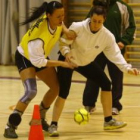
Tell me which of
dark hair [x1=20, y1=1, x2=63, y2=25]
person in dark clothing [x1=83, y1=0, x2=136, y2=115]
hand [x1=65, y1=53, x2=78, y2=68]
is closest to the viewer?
dark hair [x1=20, y1=1, x2=63, y2=25]

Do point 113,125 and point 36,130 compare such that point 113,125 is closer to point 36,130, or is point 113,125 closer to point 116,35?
point 36,130

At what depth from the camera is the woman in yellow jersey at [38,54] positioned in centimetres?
476

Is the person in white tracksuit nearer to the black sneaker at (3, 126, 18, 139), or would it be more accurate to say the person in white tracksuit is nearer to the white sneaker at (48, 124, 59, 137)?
the white sneaker at (48, 124, 59, 137)

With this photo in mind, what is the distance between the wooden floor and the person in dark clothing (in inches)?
7.8

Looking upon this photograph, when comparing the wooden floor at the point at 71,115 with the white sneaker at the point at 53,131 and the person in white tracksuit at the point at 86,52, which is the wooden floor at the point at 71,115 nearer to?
the white sneaker at the point at 53,131

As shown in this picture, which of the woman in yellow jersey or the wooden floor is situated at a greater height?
the woman in yellow jersey

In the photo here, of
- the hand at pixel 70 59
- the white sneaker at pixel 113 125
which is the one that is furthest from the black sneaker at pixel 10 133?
the white sneaker at pixel 113 125

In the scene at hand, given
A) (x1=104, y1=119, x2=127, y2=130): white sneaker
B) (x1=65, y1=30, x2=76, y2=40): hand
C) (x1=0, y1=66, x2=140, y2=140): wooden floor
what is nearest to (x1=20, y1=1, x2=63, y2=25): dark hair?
(x1=65, y1=30, x2=76, y2=40): hand

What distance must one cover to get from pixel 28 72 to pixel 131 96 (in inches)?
121

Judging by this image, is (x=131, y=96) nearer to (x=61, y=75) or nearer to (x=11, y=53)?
(x=61, y=75)

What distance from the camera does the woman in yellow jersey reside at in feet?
15.6

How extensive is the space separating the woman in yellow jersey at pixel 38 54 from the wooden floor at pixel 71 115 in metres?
0.35

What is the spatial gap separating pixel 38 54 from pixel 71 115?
1.70 metres

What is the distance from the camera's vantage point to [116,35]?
6.32 metres
